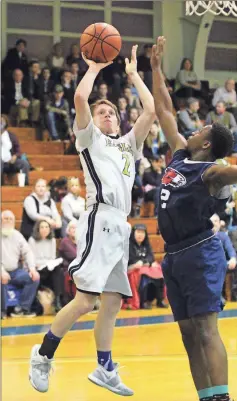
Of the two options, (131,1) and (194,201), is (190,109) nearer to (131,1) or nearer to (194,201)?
(131,1)

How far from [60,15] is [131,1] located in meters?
2.01

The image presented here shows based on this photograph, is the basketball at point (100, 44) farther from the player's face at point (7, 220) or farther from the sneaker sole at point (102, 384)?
the player's face at point (7, 220)

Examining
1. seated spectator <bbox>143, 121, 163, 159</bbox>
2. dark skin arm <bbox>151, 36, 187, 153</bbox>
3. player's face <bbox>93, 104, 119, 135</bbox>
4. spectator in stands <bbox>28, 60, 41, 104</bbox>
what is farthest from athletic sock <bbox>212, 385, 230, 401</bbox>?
spectator in stands <bbox>28, 60, 41, 104</bbox>

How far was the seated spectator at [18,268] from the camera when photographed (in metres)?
11.4

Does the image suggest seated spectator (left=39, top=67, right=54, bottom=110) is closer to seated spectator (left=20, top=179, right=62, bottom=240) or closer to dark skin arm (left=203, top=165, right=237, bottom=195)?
seated spectator (left=20, top=179, right=62, bottom=240)

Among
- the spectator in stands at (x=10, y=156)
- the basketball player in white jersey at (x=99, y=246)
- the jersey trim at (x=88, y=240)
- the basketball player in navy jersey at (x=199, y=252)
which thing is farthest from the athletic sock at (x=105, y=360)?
the spectator in stands at (x=10, y=156)

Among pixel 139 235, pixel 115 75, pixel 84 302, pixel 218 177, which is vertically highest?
pixel 115 75

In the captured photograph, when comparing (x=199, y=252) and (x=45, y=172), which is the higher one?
(x=199, y=252)

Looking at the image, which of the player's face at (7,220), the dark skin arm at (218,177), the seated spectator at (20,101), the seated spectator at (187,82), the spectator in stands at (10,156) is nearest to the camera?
the dark skin arm at (218,177)

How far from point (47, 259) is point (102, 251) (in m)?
5.70

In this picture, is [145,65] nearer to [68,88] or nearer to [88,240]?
[68,88]

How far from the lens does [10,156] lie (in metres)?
14.2

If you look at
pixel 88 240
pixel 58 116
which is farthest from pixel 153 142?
pixel 88 240

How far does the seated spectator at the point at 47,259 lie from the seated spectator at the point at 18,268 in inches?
9.6
